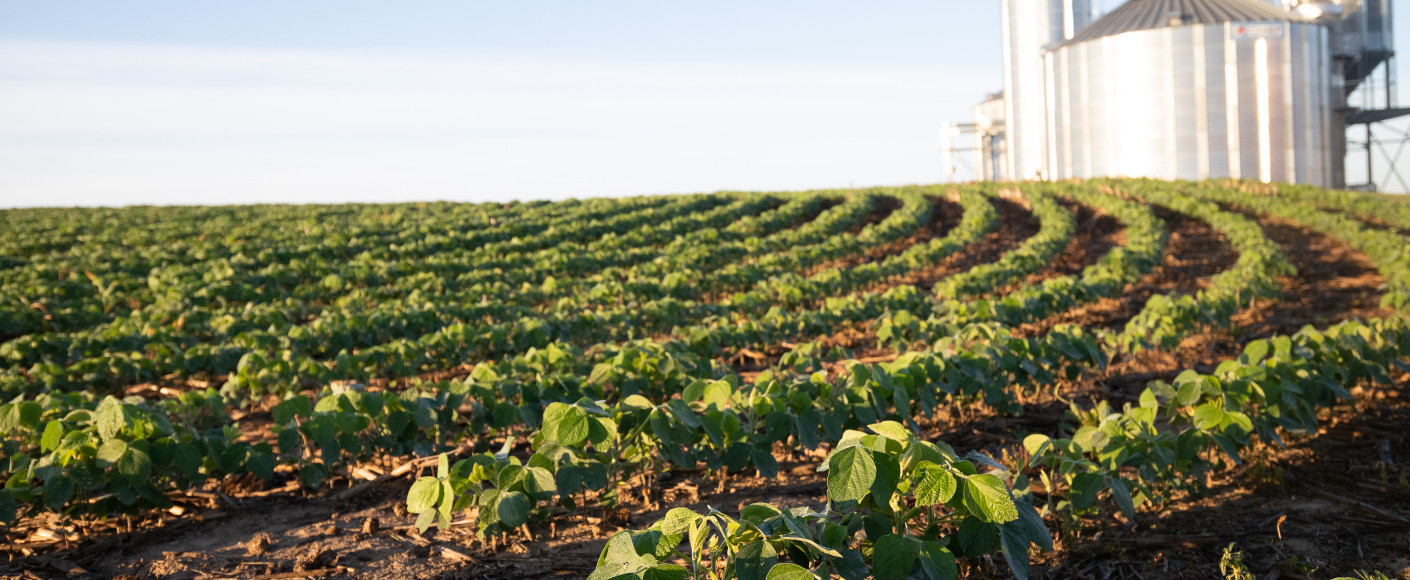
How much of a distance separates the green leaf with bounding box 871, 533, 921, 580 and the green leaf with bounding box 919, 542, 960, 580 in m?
0.03

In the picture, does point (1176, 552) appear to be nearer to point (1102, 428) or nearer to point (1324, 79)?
point (1102, 428)

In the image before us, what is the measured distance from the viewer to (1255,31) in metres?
31.8

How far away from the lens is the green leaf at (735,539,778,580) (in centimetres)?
214

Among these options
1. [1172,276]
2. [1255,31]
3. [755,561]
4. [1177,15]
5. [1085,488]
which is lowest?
[1172,276]

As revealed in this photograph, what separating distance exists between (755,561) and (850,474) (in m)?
0.38

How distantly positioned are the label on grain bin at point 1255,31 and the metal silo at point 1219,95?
4 centimetres

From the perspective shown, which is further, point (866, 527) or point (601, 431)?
point (601, 431)

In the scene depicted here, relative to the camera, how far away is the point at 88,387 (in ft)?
26.5

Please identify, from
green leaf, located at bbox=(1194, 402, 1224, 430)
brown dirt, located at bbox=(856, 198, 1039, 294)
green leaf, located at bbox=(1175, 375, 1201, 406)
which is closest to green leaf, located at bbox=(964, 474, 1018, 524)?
green leaf, located at bbox=(1194, 402, 1224, 430)

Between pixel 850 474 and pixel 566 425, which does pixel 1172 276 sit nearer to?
pixel 566 425

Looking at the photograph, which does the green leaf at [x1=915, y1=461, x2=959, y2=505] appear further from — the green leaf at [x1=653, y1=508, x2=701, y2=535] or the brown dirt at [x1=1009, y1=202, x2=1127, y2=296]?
the brown dirt at [x1=1009, y1=202, x2=1127, y2=296]

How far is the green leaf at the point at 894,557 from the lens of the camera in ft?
7.64

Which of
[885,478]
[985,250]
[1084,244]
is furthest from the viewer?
[1084,244]

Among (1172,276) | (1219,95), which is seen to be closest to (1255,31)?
(1219,95)
